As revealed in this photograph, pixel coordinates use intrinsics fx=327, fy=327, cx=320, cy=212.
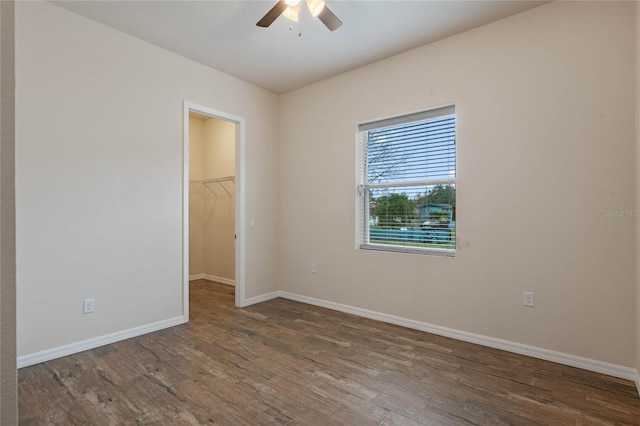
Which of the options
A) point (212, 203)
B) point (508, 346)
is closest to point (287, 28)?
point (508, 346)

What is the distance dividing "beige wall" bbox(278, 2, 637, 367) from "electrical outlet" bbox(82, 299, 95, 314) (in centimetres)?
263

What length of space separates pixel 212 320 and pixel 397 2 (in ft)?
11.5

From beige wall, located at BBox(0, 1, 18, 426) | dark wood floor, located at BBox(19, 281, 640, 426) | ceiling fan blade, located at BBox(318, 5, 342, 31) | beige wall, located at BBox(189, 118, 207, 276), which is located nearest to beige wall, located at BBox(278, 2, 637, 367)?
dark wood floor, located at BBox(19, 281, 640, 426)

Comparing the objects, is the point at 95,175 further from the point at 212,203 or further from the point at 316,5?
the point at 212,203

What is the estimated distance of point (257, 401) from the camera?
6.67 ft

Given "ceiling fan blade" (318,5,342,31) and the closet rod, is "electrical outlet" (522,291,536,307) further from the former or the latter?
the closet rod

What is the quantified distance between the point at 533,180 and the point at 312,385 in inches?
92.0

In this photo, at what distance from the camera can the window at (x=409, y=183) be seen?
3207mm

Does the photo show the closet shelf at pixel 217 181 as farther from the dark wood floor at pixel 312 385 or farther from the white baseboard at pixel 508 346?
the dark wood floor at pixel 312 385

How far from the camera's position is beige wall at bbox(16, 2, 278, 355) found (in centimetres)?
253

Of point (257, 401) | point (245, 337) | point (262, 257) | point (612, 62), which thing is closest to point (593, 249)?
point (612, 62)

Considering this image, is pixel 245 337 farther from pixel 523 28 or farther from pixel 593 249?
pixel 523 28

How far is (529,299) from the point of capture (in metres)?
2.67

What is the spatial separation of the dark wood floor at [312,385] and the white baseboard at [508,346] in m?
0.07
